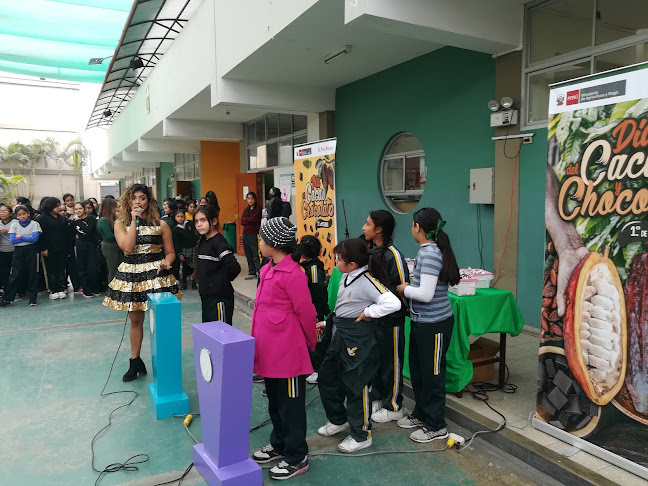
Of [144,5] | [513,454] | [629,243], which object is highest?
[144,5]

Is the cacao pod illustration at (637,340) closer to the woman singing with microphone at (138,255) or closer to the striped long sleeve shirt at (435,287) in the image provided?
the striped long sleeve shirt at (435,287)

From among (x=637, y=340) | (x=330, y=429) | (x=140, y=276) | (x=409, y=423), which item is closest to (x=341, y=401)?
(x=330, y=429)

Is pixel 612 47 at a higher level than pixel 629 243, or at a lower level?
higher

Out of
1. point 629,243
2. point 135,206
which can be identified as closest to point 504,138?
point 629,243

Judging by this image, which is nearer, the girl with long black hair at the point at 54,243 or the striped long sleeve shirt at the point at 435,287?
the striped long sleeve shirt at the point at 435,287

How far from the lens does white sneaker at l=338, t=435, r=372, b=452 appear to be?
3.09 meters

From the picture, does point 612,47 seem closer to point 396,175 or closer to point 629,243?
point 629,243

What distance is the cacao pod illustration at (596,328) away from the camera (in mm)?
2635

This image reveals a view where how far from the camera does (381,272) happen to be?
10.2 feet

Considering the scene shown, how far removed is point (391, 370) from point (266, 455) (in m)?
1.10

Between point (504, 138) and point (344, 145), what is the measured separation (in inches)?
144

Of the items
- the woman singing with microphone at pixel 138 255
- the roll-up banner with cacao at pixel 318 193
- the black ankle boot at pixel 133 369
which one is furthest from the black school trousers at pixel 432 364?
the black ankle boot at pixel 133 369

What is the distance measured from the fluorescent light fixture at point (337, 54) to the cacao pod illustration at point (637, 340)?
15.8 feet

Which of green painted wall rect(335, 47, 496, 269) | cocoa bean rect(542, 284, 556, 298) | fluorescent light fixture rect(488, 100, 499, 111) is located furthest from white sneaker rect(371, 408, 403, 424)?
fluorescent light fixture rect(488, 100, 499, 111)
